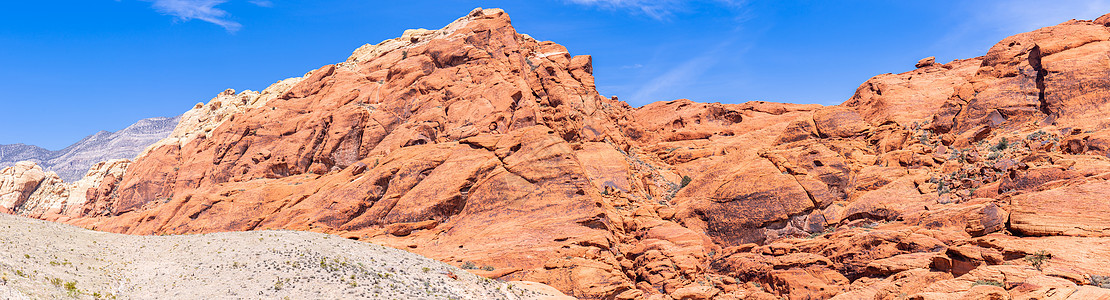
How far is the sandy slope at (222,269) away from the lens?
1022 inches

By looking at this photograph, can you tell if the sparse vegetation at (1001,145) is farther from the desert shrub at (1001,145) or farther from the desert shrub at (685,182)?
the desert shrub at (685,182)

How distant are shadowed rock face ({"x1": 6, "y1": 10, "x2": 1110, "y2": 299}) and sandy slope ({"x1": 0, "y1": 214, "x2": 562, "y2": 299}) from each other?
4.61m

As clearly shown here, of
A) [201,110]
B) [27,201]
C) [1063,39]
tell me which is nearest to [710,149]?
[1063,39]

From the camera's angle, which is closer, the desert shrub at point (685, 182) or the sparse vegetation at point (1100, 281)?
the sparse vegetation at point (1100, 281)

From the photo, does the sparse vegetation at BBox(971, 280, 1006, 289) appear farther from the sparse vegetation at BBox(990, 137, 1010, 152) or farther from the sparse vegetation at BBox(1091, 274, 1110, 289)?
the sparse vegetation at BBox(990, 137, 1010, 152)

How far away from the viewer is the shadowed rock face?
3117 cm

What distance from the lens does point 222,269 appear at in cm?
2934

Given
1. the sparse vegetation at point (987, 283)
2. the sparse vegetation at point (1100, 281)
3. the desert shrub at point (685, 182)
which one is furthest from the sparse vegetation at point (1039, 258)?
the desert shrub at point (685, 182)

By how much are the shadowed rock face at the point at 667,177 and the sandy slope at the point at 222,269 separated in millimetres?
4609

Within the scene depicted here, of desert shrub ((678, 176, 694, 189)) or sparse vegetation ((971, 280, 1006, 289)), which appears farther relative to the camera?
desert shrub ((678, 176, 694, 189))

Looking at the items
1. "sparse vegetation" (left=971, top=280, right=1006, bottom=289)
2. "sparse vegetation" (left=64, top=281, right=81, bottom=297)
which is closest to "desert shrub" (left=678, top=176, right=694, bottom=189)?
"sparse vegetation" (left=971, top=280, right=1006, bottom=289)

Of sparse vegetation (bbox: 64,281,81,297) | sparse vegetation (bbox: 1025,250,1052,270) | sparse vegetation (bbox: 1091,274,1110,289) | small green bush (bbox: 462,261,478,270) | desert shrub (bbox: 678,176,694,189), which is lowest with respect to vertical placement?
sparse vegetation (bbox: 1091,274,1110,289)

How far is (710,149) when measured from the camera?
5734 centimetres

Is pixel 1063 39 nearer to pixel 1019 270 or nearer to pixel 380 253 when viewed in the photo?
pixel 1019 270
